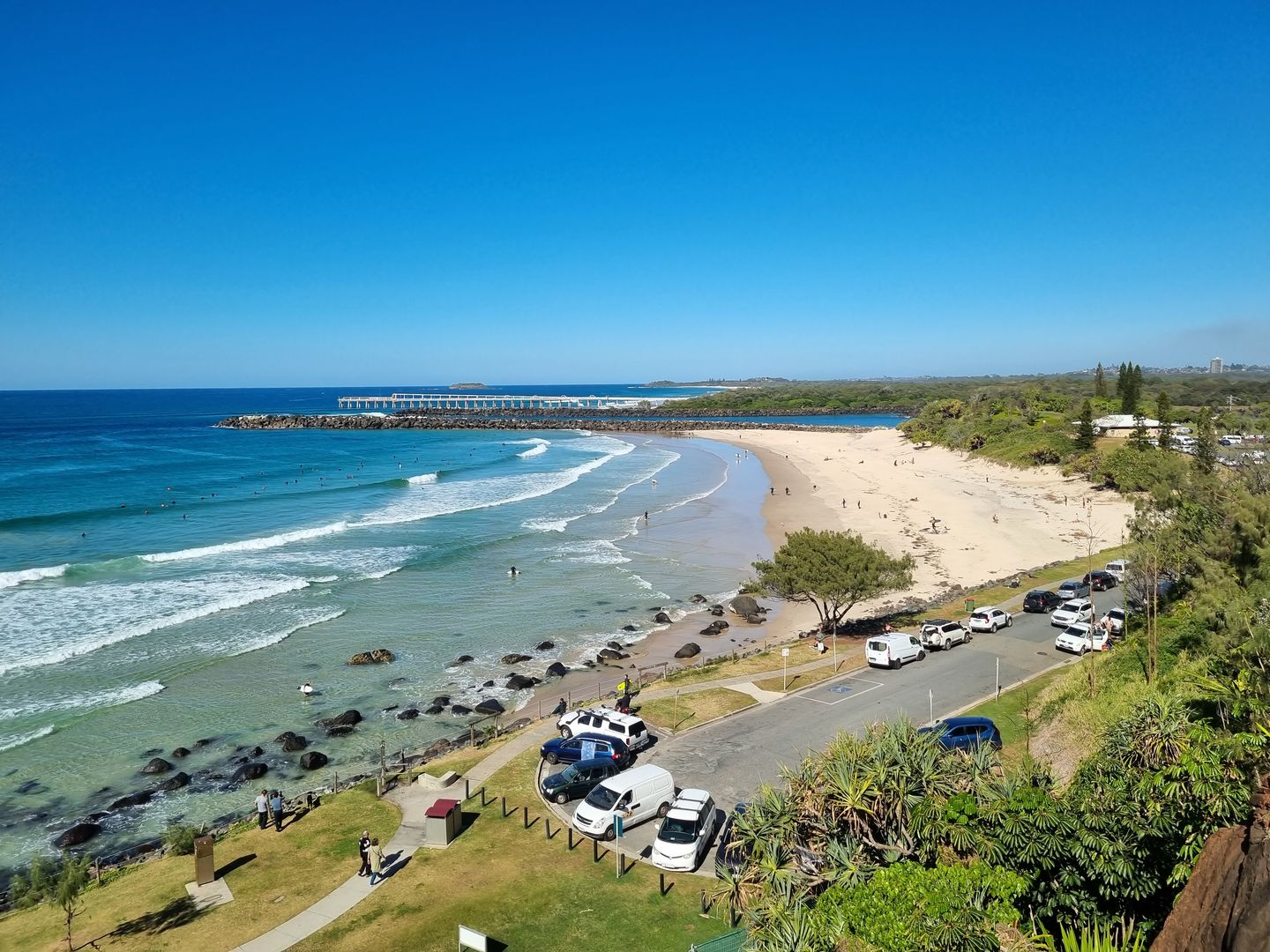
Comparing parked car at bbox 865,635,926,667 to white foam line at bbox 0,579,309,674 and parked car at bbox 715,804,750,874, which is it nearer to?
parked car at bbox 715,804,750,874

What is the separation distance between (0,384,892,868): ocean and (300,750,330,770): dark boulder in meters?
0.32

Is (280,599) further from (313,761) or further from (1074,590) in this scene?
(1074,590)

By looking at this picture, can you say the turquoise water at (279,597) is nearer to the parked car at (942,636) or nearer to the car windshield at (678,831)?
the car windshield at (678,831)

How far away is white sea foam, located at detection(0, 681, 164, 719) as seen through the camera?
2830 cm

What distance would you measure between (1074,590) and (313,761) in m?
32.0

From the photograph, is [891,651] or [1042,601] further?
[1042,601]

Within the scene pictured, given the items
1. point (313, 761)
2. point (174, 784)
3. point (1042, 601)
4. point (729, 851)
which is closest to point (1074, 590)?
point (1042, 601)

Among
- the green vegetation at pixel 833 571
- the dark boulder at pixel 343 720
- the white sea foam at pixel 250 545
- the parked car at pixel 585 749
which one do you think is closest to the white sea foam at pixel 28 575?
the white sea foam at pixel 250 545

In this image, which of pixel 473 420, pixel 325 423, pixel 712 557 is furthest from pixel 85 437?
pixel 712 557

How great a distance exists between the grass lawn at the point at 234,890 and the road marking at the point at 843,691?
13276 millimetres

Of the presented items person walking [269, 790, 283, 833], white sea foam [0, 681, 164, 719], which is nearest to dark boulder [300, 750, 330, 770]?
person walking [269, 790, 283, 833]

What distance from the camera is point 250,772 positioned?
78.5 feet

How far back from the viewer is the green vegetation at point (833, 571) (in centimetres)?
3066

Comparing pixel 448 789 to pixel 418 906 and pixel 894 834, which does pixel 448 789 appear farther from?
pixel 894 834
